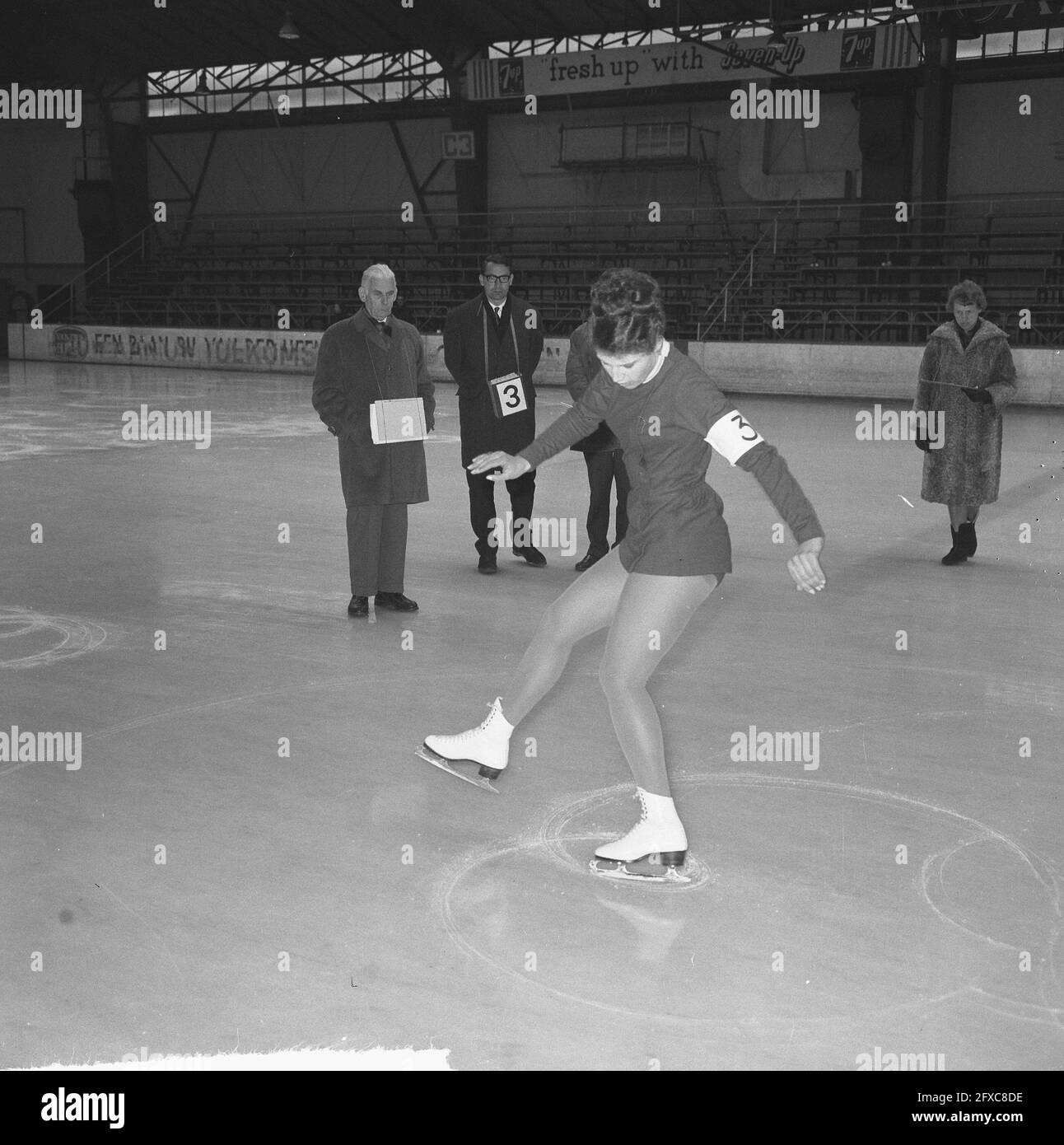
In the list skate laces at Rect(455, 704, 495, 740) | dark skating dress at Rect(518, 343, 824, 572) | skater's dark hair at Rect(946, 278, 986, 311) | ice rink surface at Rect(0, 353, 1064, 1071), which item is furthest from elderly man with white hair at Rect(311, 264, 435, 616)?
skater's dark hair at Rect(946, 278, 986, 311)

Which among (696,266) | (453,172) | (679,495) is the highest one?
(453,172)

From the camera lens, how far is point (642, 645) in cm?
373

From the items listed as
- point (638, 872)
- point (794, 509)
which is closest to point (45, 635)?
point (638, 872)

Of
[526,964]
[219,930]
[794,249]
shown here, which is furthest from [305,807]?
[794,249]

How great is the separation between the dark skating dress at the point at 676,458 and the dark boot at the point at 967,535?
5203 mm

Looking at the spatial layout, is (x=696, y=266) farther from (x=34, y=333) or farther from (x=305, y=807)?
(x=305, y=807)

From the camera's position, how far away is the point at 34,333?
31594mm

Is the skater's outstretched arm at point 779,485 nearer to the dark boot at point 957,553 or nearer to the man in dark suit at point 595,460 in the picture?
the man in dark suit at point 595,460

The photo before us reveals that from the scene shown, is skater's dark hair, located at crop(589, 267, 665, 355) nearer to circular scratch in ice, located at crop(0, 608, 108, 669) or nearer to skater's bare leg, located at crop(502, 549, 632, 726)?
skater's bare leg, located at crop(502, 549, 632, 726)

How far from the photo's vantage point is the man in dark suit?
7812 millimetres

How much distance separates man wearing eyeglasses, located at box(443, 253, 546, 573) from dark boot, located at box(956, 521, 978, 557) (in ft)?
9.15

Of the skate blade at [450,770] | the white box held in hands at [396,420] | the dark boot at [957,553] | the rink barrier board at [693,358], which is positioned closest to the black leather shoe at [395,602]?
the white box held in hands at [396,420]

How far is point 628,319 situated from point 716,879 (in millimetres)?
1622
